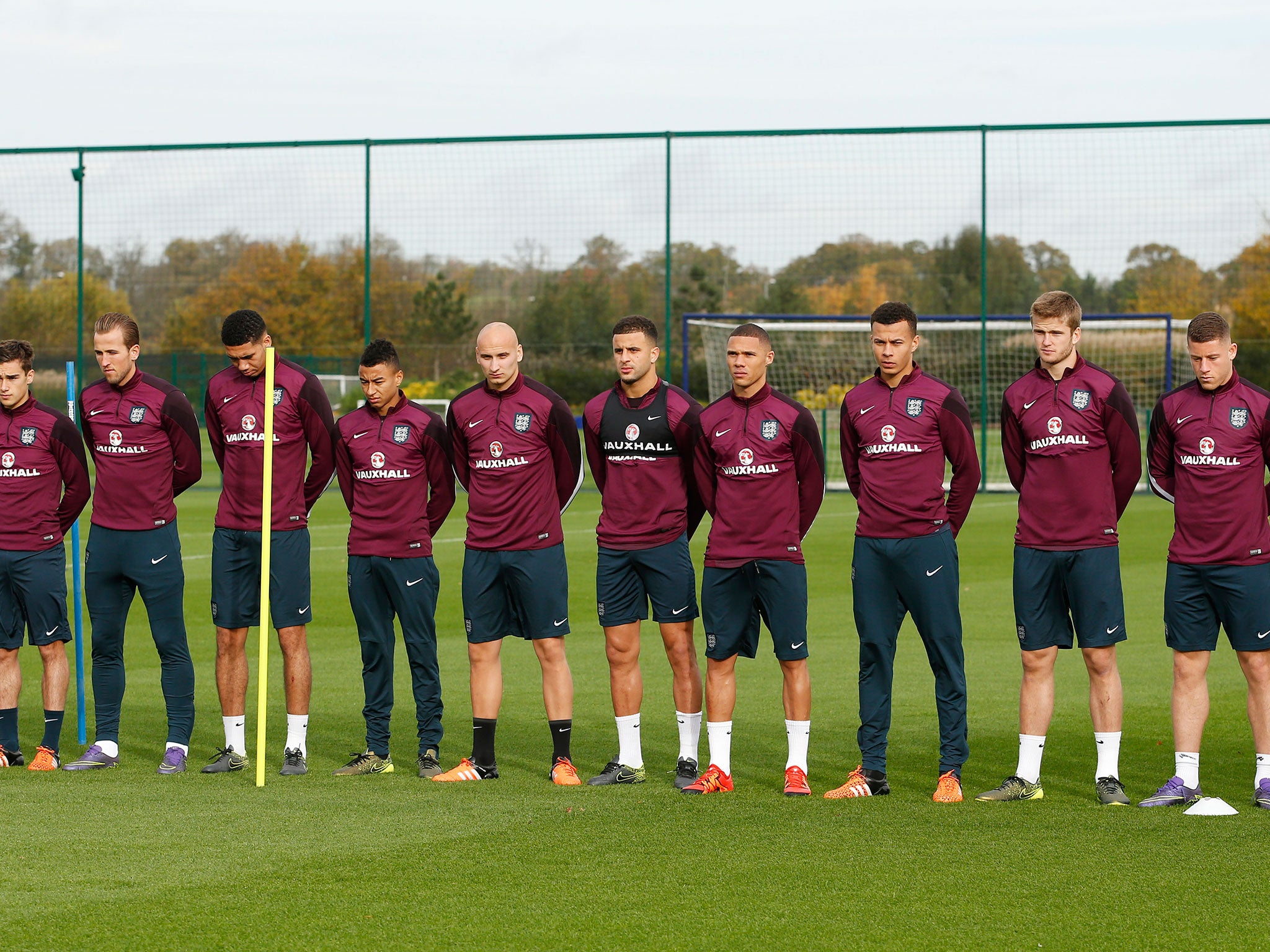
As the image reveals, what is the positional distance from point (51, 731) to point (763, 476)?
3.70 meters

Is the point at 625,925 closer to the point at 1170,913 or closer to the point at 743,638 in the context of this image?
the point at 1170,913

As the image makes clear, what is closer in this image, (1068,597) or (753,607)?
(1068,597)

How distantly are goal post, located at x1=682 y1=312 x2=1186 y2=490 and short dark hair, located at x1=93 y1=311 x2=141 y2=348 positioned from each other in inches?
613

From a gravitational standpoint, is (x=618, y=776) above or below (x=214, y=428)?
below

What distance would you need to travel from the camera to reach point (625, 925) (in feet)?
14.9

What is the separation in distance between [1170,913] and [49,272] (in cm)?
3570

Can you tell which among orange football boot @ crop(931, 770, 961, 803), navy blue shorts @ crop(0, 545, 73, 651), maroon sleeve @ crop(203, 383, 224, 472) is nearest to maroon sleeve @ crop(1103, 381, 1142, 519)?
orange football boot @ crop(931, 770, 961, 803)

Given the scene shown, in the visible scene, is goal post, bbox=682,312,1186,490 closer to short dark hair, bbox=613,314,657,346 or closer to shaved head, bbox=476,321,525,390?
shaved head, bbox=476,321,525,390

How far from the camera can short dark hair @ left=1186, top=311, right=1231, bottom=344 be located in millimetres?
6199

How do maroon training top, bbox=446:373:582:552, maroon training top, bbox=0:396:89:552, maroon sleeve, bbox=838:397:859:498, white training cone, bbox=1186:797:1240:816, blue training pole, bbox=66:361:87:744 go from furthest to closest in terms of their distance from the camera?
blue training pole, bbox=66:361:87:744 → maroon training top, bbox=0:396:89:552 → maroon training top, bbox=446:373:582:552 → maroon sleeve, bbox=838:397:859:498 → white training cone, bbox=1186:797:1240:816

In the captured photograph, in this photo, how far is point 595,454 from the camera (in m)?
6.97

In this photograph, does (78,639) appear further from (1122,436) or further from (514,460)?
(1122,436)

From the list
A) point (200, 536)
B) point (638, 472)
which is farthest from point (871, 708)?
point (200, 536)

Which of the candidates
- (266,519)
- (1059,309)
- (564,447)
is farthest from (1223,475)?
(266,519)
